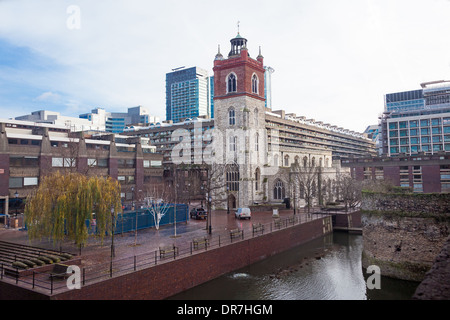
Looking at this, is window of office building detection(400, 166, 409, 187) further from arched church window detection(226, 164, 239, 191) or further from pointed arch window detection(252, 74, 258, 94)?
arched church window detection(226, 164, 239, 191)

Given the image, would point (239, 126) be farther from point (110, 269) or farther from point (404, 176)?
point (404, 176)

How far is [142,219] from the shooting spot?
103 ft

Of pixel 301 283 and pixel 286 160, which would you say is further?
pixel 286 160

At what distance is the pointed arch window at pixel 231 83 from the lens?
5109 cm

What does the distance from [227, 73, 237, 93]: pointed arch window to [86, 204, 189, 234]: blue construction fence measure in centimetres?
2301

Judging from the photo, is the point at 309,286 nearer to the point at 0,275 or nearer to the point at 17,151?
the point at 0,275

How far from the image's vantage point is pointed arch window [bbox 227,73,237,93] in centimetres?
5109

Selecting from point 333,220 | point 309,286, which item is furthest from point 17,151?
point 333,220

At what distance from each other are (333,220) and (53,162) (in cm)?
4145

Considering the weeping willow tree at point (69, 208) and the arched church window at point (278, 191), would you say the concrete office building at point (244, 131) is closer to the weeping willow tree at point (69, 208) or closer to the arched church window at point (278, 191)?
Result: the arched church window at point (278, 191)

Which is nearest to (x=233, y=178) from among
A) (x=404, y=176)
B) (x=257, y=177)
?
(x=257, y=177)

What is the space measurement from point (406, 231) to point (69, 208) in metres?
22.9

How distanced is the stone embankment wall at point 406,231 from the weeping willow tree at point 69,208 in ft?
62.4

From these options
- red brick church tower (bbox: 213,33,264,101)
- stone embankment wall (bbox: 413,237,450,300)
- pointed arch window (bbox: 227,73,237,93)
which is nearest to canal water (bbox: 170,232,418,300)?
stone embankment wall (bbox: 413,237,450,300)
